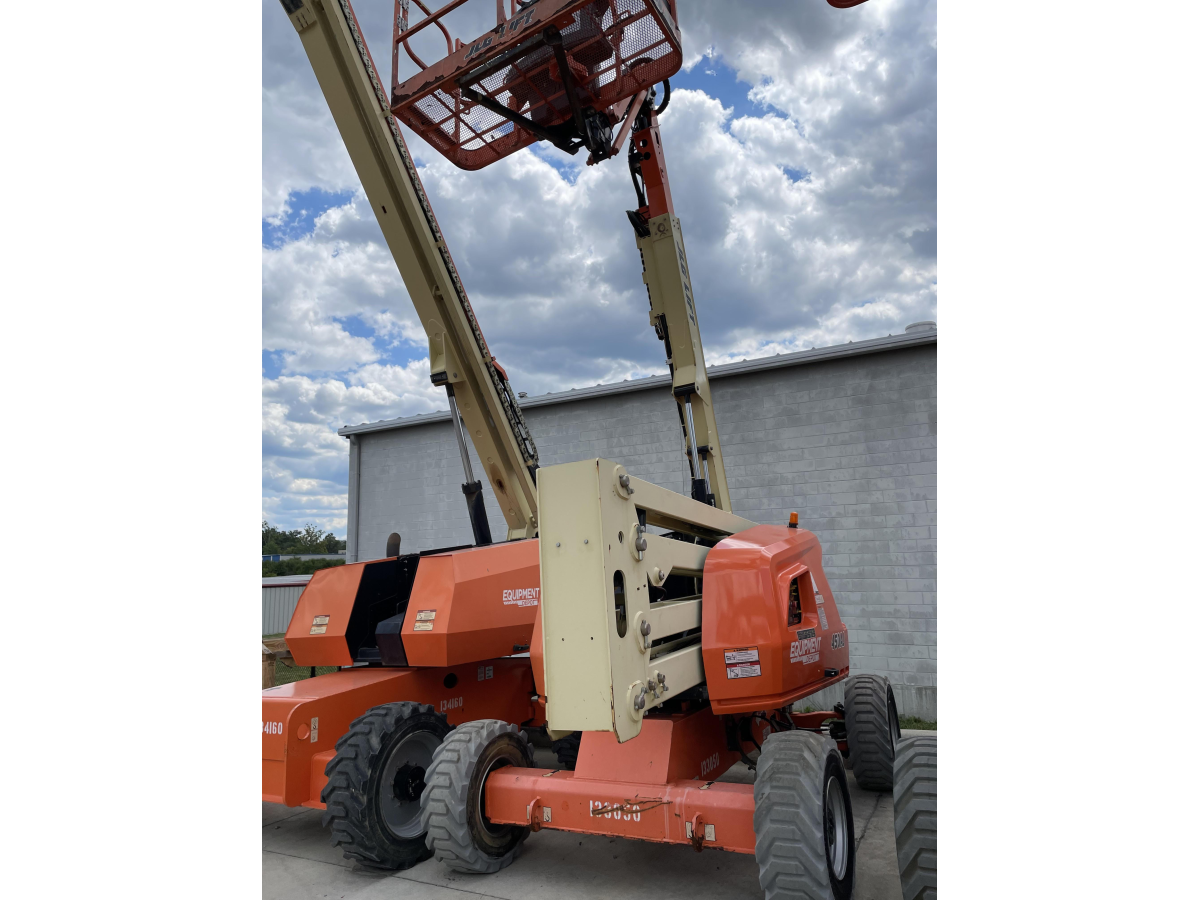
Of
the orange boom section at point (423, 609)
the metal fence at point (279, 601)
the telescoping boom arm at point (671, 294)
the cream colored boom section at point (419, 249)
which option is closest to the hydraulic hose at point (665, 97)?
the telescoping boom arm at point (671, 294)

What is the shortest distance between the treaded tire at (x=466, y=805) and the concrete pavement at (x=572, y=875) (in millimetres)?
162

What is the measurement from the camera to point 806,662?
4.58 meters

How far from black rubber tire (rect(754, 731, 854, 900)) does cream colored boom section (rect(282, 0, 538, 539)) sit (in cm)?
383

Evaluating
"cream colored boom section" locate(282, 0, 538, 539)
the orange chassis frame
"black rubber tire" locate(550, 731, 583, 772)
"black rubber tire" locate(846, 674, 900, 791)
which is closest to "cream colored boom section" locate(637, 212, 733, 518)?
"cream colored boom section" locate(282, 0, 538, 539)

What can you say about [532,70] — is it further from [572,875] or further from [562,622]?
[572,875]

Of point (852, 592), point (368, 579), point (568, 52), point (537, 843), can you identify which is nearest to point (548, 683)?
point (537, 843)

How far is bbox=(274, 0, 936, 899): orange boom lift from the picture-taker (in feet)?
11.1

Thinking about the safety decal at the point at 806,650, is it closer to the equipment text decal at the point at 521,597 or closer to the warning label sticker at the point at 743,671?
the warning label sticker at the point at 743,671

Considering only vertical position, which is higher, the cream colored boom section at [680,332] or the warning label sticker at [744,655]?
the cream colored boom section at [680,332]

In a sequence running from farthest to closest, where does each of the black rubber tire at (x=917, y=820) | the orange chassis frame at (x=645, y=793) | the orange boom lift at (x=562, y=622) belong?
the orange chassis frame at (x=645, y=793)
the orange boom lift at (x=562, y=622)
the black rubber tire at (x=917, y=820)

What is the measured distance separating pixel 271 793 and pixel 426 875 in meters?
1.12

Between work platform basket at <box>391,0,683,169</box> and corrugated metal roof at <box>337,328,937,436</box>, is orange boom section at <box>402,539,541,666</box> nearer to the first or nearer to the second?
work platform basket at <box>391,0,683,169</box>

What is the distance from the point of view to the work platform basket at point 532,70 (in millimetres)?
4914

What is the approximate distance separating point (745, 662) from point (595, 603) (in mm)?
1338
